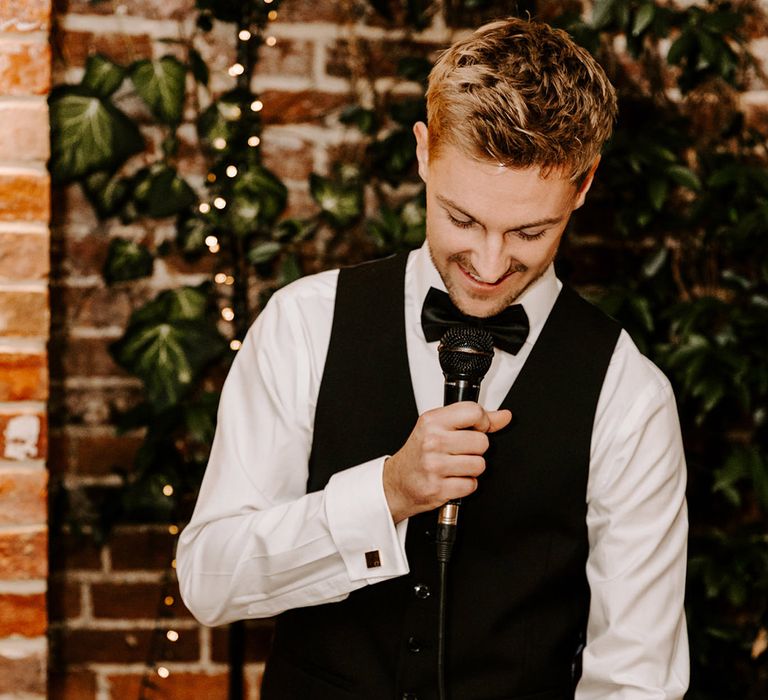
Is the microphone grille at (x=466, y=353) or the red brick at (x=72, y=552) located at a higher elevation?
the microphone grille at (x=466, y=353)

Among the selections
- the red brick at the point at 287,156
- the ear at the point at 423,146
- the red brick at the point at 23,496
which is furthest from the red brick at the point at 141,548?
the ear at the point at 423,146

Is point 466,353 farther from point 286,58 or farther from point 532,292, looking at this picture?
point 286,58

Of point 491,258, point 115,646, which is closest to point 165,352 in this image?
point 115,646

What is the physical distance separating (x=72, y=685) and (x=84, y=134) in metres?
1.05

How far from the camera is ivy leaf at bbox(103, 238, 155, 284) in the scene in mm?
1794

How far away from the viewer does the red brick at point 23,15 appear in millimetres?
1524

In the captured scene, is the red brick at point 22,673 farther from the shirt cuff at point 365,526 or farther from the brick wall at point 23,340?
the shirt cuff at point 365,526

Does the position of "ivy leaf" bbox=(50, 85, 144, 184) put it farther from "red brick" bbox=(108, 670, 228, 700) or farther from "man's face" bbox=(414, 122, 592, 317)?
"red brick" bbox=(108, 670, 228, 700)

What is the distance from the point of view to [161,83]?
1730 mm

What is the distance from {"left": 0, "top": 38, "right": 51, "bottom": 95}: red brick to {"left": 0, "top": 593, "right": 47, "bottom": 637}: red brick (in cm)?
81

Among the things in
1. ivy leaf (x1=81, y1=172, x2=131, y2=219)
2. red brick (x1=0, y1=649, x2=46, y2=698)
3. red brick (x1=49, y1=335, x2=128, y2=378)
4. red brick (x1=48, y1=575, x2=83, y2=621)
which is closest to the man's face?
ivy leaf (x1=81, y1=172, x2=131, y2=219)

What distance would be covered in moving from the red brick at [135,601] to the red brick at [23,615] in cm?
29

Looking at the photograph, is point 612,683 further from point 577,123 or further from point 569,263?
point 569,263

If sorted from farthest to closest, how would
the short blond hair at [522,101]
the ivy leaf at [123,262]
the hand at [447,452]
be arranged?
1. the ivy leaf at [123,262]
2. the short blond hair at [522,101]
3. the hand at [447,452]
